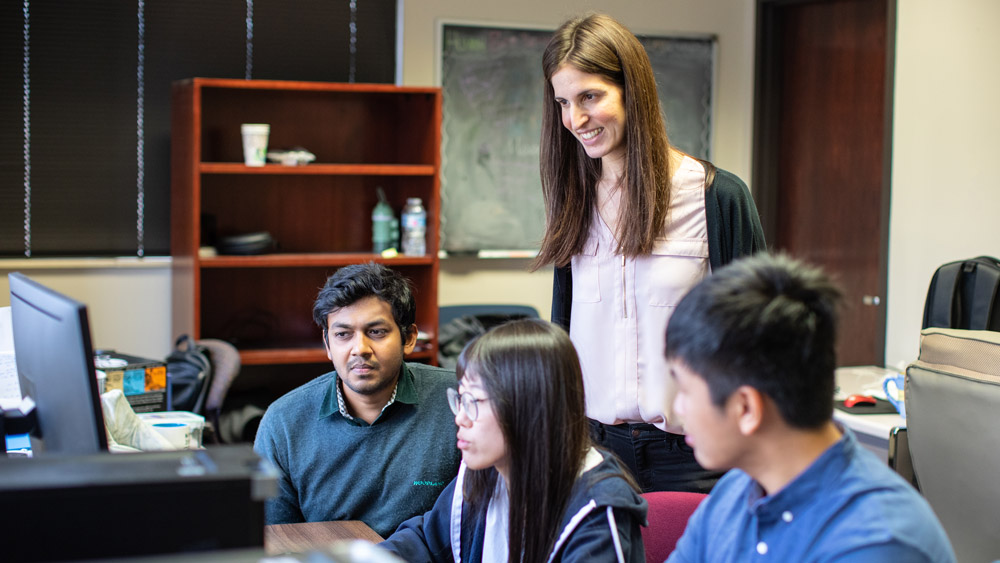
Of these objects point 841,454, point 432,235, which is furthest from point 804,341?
point 432,235

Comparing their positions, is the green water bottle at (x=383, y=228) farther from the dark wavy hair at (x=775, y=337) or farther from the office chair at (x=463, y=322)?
the dark wavy hair at (x=775, y=337)

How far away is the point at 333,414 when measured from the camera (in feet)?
6.55

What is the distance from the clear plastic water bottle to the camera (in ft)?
13.3

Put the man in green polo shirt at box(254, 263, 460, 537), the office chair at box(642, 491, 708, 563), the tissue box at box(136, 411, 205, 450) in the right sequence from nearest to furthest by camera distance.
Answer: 1. the office chair at box(642, 491, 708, 563)
2. the man in green polo shirt at box(254, 263, 460, 537)
3. the tissue box at box(136, 411, 205, 450)

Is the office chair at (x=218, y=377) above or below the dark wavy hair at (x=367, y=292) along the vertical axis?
below

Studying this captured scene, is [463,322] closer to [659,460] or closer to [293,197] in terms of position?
[293,197]

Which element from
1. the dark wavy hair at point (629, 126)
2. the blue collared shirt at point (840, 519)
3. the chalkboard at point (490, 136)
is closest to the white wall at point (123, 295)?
the chalkboard at point (490, 136)

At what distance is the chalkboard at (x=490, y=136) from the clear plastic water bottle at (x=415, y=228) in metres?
0.42

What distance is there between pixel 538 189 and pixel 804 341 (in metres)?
3.64

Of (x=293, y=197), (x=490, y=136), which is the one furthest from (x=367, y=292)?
(x=490, y=136)

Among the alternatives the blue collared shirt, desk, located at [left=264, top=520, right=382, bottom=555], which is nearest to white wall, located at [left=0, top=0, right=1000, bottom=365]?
desk, located at [left=264, top=520, right=382, bottom=555]

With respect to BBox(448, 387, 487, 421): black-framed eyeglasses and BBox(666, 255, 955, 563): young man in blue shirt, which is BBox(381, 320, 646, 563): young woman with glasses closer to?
BBox(448, 387, 487, 421): black-framed eyeglasses

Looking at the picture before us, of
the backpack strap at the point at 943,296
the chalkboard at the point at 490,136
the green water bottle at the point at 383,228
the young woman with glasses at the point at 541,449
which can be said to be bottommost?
the young woman with glasses at the point at 541,449

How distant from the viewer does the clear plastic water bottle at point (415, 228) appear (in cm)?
406
